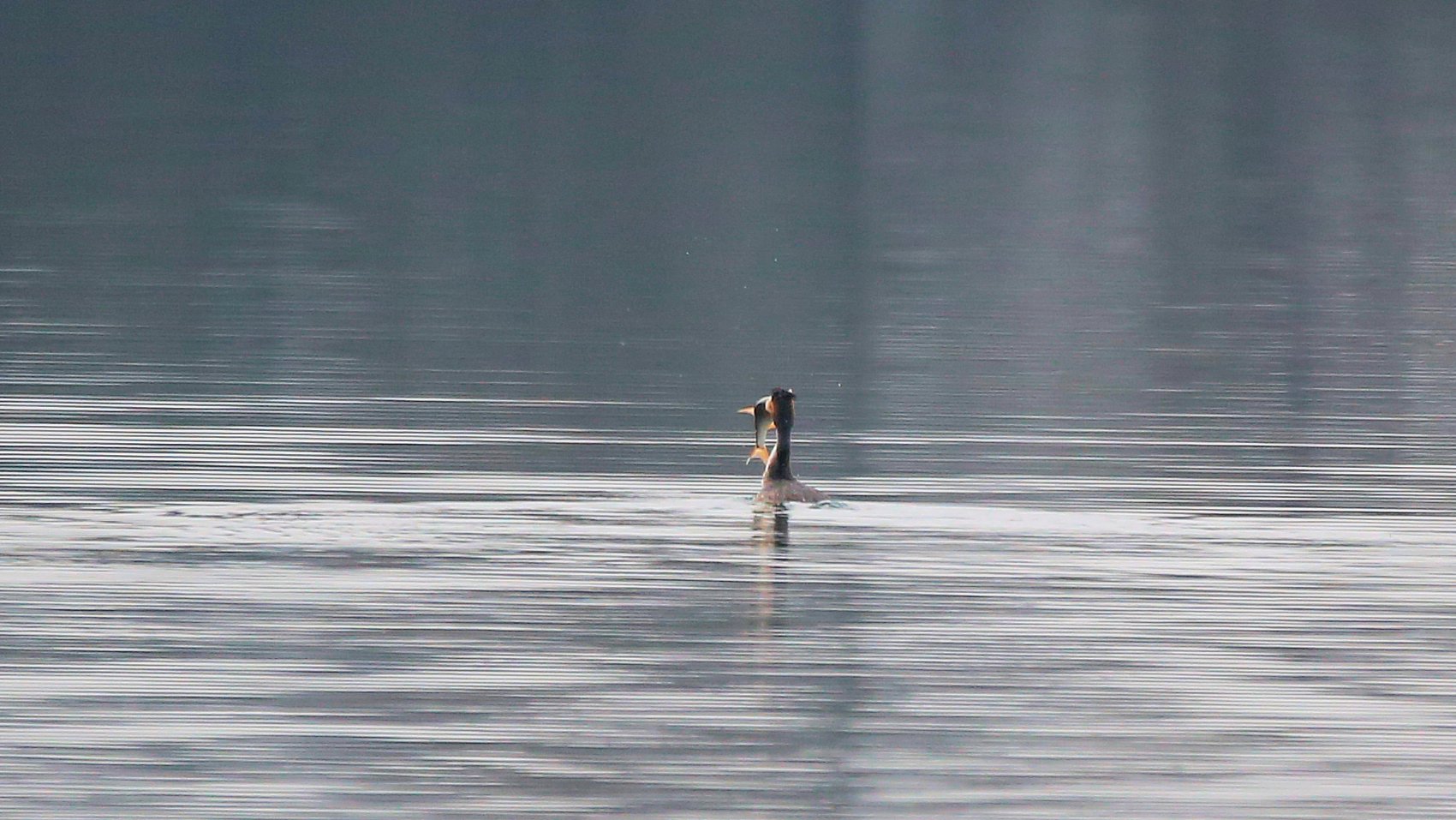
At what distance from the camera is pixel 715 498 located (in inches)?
765

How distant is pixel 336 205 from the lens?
4806cm

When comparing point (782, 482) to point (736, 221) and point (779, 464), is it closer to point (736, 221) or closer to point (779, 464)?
point (779, 464)

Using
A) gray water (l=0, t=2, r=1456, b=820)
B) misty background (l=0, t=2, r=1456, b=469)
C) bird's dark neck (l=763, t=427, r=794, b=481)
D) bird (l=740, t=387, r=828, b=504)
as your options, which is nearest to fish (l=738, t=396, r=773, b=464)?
bird (l=740, t=387, r=828, b=504)

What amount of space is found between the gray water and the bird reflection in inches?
1.9

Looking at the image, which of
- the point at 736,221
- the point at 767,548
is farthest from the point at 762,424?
the point at 736,221

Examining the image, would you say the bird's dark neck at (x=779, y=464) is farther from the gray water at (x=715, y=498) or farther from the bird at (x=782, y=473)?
the gray water at (x=715, y=498)

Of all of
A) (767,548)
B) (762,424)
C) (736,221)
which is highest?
(736,221)

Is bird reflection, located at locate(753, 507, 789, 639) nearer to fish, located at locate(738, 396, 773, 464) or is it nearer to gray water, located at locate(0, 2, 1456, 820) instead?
gray water, located at locate(0, 2, 1456, 820)

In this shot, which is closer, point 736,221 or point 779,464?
point 779,464

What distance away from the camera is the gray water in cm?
1280

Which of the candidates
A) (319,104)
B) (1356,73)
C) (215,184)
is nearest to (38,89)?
(319,104)

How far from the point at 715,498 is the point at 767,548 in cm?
184

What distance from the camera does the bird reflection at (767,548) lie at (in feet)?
51.0

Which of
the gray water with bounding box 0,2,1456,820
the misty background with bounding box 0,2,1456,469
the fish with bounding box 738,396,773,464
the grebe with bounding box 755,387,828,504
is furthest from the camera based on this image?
the misty background with bounding box 0,2,1456,469
